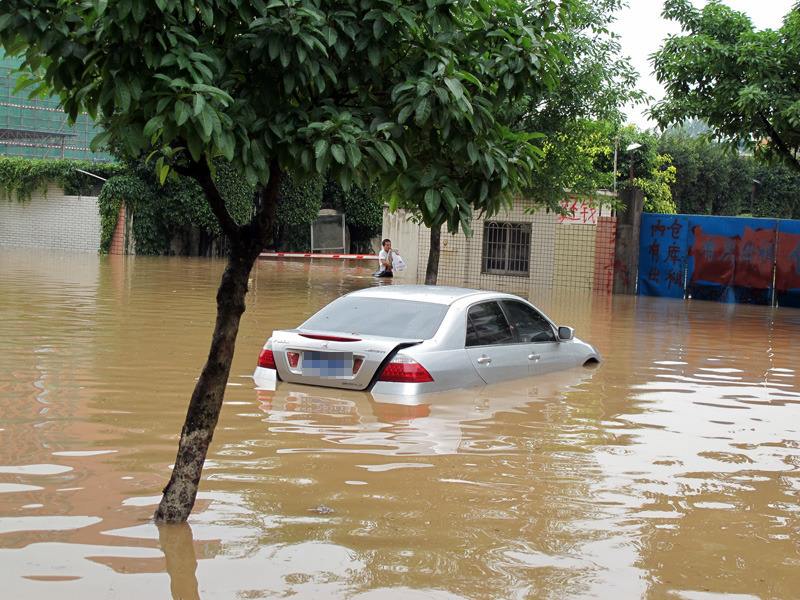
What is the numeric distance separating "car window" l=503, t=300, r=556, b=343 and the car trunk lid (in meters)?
1.80

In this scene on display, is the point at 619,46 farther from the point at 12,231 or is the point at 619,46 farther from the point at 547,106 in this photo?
the point at 12,231

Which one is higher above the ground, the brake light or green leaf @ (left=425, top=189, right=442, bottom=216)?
green leaf @ (left=425, top=189, right=442, bottom=216)

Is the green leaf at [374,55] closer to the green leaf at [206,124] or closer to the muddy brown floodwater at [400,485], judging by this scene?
the green leaf at [206,124]

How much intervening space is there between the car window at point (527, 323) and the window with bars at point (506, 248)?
1911cm

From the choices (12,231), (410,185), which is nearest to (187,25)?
(410,185)

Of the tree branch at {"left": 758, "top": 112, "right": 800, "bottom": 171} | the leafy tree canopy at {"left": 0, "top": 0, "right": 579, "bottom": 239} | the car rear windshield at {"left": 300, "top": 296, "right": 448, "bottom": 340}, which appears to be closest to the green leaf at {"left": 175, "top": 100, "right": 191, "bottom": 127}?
the leafy tree canopy at {"left": 0, "top": 0, "right": 579, "bottom": 239}

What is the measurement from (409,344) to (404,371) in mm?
292

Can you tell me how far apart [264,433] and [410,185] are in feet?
11.7

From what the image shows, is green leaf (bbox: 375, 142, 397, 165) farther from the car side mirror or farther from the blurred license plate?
the car side mirror

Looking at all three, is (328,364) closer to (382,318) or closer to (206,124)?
(382,318)

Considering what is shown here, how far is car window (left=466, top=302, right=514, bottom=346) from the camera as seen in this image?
34.4ft

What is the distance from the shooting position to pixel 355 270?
117ft

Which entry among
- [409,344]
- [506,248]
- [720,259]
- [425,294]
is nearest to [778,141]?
[720,259]

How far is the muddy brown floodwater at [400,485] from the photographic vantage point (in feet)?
17.7
